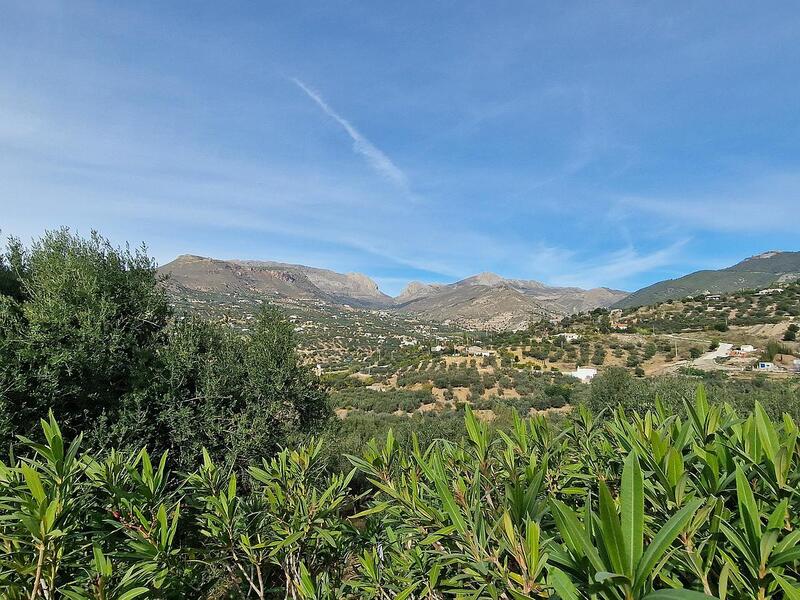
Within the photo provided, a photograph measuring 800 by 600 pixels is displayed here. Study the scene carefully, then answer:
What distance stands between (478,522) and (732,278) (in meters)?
213

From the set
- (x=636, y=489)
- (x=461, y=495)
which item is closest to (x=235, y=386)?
(x=461, y=495)

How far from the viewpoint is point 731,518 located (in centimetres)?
166

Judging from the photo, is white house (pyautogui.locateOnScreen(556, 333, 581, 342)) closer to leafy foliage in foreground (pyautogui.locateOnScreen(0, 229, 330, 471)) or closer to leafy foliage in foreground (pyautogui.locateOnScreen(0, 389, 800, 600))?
leafy foliage in foreground (pyautogui.locateOnScreen(0, 229, 330, 471))

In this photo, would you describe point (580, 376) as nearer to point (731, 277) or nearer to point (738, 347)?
point (738, 347)

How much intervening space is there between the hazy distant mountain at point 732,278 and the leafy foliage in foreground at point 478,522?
17025 cm

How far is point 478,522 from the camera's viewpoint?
1982 mm

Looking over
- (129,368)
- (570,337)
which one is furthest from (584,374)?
(129,368)

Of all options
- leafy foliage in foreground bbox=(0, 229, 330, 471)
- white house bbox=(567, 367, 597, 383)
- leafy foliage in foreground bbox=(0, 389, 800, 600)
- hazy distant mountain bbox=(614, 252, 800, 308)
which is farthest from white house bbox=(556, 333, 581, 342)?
hazy distant mountain bbox=(614, 252, 800, 308)

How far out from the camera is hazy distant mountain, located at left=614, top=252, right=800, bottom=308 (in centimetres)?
14923

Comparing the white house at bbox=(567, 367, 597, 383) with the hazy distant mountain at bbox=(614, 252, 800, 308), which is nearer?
the white house at bbox=(567, 367, 597, 383)

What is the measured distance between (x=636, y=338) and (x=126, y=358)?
51488 millimetres

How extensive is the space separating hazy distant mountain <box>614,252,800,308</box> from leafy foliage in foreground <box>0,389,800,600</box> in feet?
559

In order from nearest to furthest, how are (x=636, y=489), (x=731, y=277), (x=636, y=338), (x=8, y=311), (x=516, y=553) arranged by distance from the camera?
(x=636, y=489) < (x=516, y=553) < (x=8, y=311) < (x=636, y=338) < (x=731, y=277)

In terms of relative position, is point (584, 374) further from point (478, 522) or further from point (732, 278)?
point (732, 278)
